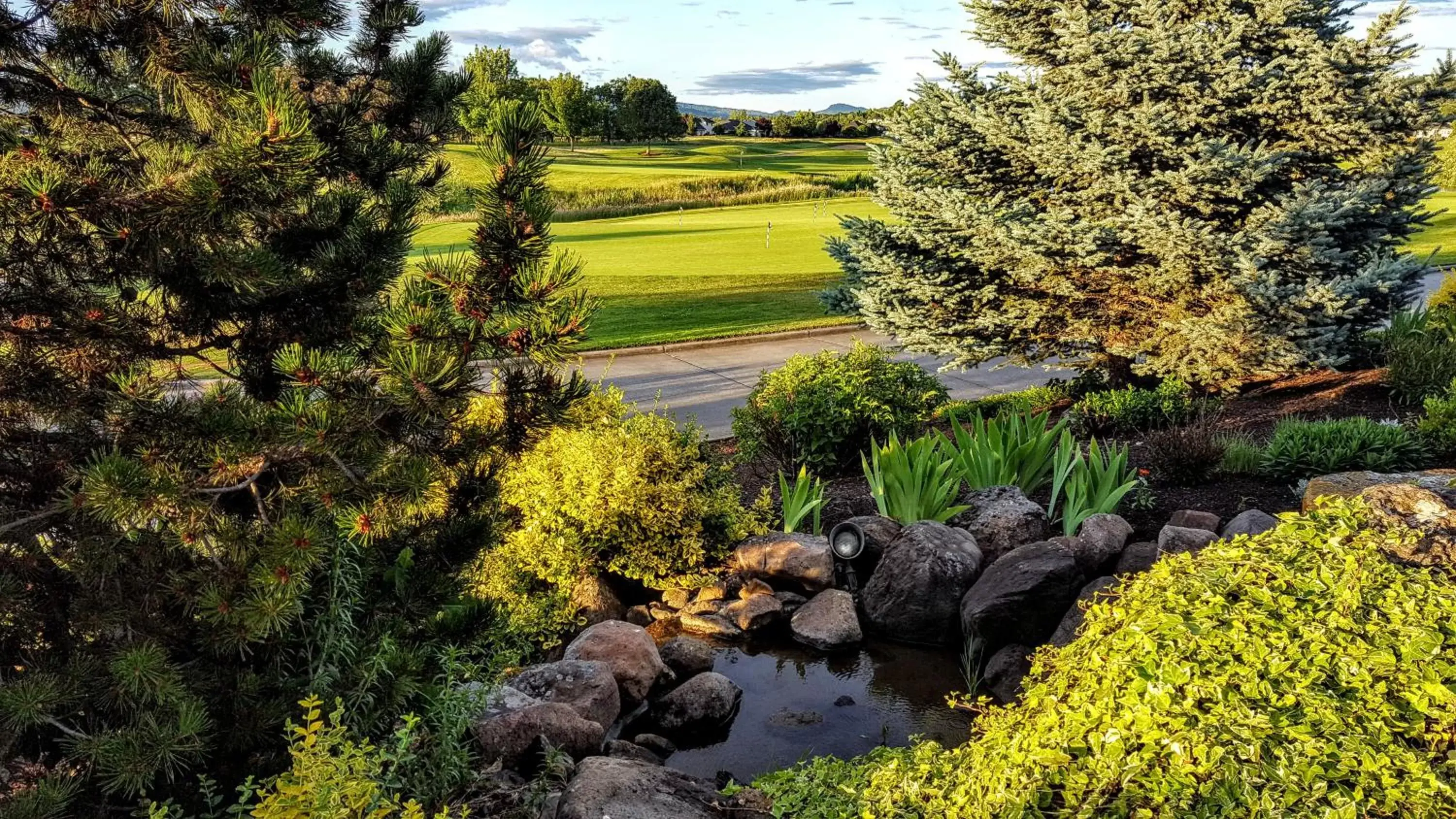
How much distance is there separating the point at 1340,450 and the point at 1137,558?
2196 mm

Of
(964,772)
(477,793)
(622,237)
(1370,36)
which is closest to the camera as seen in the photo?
(964,772)

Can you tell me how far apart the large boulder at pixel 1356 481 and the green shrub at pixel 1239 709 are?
2.79 metres

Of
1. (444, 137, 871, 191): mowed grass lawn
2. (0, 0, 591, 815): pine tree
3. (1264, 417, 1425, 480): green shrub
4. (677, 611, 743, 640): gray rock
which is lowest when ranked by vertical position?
(677, 611, 743, 640): gray rock

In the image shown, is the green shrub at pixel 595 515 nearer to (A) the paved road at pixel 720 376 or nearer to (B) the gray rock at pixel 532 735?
(B) the gray rock at pixel 532 735

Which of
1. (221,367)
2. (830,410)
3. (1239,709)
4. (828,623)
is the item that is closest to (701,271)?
(830,410)

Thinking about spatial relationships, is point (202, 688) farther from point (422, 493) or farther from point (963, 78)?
point (963, 78)

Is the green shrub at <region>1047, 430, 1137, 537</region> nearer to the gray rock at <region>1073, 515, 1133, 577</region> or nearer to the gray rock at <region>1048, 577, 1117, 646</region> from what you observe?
the gray rock at <region>1073, 515, 1133, 577</region>

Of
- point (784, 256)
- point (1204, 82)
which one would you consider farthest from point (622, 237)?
point (1204, 82)

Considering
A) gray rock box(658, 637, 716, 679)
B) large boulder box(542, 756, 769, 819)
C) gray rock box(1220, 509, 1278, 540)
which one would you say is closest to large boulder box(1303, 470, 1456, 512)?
gray rock box(1220, 509, 1278, 540)

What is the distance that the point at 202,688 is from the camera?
9.86 ft

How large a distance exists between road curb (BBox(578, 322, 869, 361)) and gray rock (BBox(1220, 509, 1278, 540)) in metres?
8.51

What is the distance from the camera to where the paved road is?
12312 millimetres

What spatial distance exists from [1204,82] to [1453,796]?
28.9 ft

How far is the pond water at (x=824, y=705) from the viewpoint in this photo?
5332 mm
